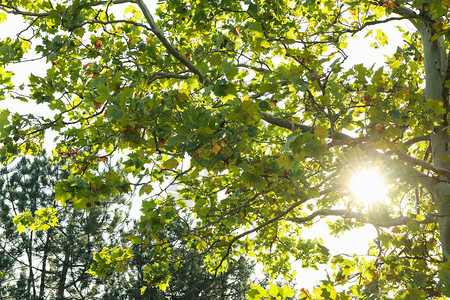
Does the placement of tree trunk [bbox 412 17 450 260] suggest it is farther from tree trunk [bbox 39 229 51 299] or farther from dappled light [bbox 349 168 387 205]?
tree trunk [bbox 39 229 51 299]

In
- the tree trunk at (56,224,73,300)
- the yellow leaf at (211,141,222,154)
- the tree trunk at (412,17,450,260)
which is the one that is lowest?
the yellow leaf at (211,141,222,154)

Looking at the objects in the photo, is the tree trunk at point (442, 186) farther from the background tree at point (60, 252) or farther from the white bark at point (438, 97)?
the background tree at point (60, 252)

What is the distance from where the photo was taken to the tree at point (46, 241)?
→ 1356 cm

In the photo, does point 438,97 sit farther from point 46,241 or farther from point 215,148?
point 46,241

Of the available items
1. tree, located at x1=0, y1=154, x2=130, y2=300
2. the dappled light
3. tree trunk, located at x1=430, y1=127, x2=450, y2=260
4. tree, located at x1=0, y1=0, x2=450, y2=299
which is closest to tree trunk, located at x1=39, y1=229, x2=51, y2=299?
tree, located at x1=0, y1=154, x2=130, y2=300

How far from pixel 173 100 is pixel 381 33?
4.85 m

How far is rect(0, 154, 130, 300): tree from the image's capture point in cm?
1356

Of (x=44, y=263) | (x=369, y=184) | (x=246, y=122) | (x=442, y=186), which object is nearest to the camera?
(x=246, y=122)

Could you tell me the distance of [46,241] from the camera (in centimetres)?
1447

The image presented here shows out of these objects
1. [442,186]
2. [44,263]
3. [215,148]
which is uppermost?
[44,263]

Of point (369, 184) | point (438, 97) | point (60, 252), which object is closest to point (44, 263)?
point (60, 252)

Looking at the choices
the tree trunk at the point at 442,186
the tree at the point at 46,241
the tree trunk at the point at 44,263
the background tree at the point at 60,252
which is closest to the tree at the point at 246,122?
the tree trunk at the point at 442,186

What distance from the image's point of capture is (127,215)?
15.2 meters

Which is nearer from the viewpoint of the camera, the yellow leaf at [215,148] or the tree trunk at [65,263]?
the yellow leaf at [215,148]
